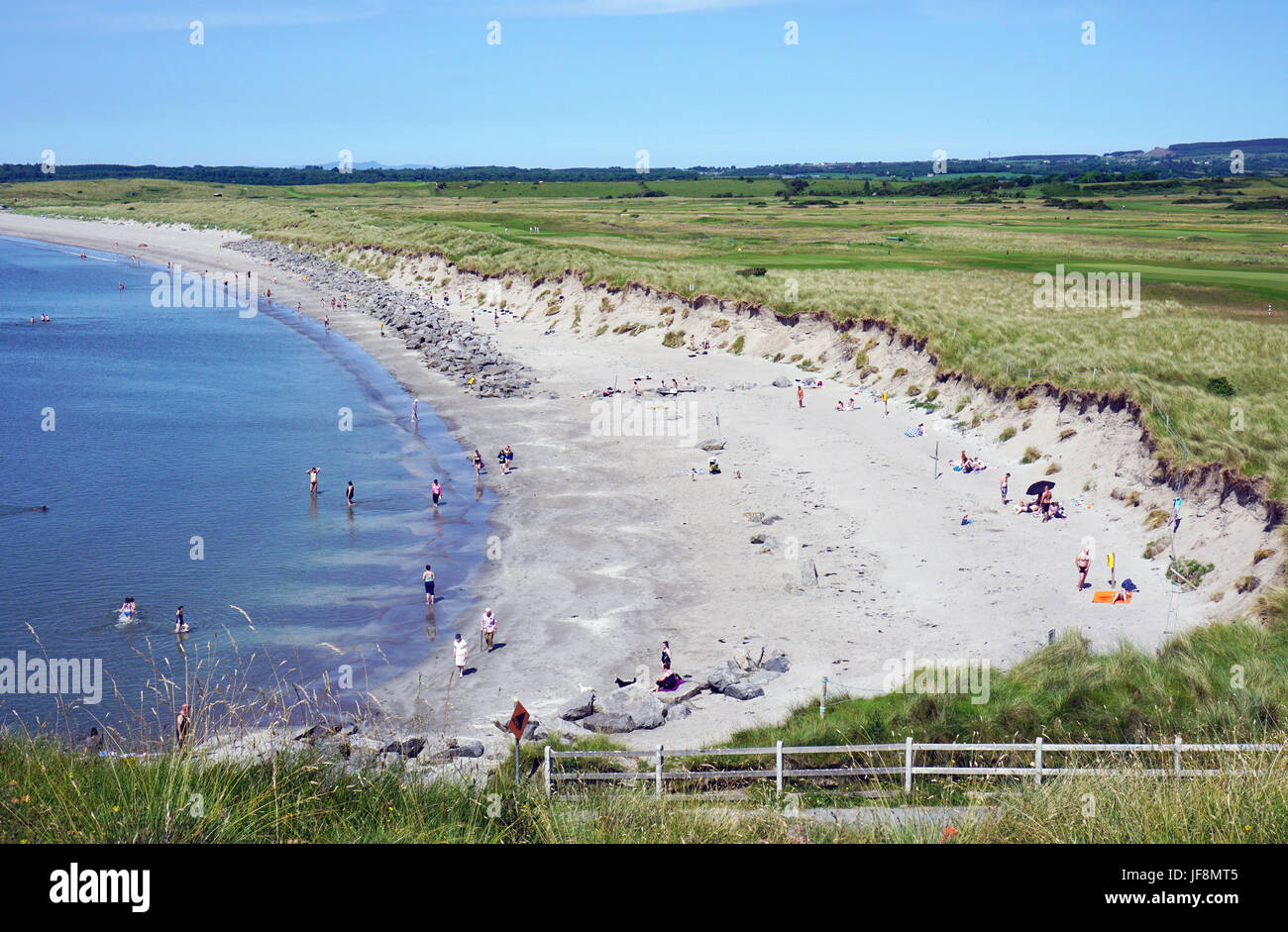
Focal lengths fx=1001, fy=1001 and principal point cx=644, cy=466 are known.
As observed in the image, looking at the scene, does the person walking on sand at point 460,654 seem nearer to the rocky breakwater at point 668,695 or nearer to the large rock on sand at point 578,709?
the rocky breakwater at point 668,695

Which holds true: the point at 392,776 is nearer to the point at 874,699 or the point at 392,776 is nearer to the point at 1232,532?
the point at 874,699

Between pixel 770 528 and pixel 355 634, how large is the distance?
12303mm

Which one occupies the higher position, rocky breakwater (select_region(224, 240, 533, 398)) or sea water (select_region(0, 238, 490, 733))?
rocky breakwater (select_region(224, 240, 533, 398))

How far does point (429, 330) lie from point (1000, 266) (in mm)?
38237

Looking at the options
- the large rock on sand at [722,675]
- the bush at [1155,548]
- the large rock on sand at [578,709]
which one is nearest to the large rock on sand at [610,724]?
the large rock on sand at [578,709]

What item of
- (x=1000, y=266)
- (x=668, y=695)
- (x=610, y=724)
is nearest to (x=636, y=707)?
(x=610, y=724)

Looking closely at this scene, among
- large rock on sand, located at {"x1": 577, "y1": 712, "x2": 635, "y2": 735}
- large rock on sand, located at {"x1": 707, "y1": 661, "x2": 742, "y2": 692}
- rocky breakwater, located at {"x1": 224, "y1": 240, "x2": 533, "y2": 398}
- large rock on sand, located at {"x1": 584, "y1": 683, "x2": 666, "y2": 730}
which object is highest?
rocky breakwater, located at {"x1": 224, "y1": 240, "x2": 533, "y2": 398}

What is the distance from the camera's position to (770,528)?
96.8 ft

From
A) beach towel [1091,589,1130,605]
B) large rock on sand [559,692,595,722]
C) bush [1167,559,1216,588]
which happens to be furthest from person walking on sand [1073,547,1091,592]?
large rock on sand [559,692,595,722]

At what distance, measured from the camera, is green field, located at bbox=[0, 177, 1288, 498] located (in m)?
32.4

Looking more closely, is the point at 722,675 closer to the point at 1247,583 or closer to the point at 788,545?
the point at 788,545

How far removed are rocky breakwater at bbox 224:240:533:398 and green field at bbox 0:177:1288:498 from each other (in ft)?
19.4

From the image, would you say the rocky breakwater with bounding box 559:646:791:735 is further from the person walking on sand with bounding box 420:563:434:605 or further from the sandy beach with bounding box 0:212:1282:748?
the person walking on sand with bounding box 420:563:434:605
